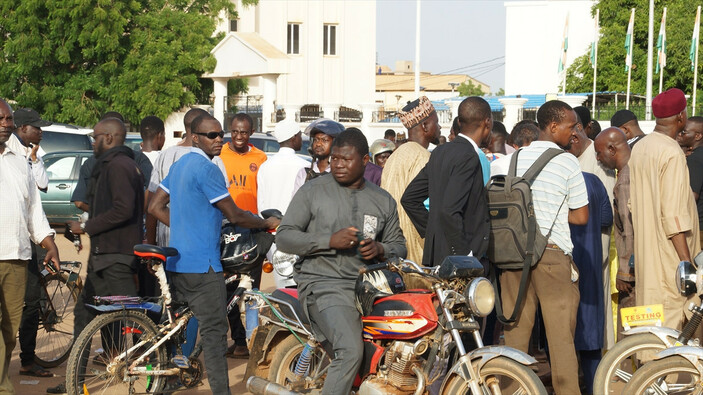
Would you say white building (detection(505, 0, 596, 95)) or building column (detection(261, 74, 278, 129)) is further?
white building (detection(505, 0, 596, 95))

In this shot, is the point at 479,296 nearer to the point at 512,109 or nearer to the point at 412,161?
the point at 412,161

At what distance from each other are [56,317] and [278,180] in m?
2.24

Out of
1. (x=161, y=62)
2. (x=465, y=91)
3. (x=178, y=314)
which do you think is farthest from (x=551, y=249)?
(x=465, y=91)

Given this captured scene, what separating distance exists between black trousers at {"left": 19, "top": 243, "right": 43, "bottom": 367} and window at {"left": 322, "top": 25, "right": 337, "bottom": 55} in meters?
48.4

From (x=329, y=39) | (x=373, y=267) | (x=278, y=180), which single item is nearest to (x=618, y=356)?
(x=373, y=267)

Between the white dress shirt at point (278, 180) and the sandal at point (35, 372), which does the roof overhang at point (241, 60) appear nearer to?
the white dress shirt at point (278, 180)

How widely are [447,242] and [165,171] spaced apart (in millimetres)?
3146

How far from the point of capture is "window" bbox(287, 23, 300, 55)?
5519 cm

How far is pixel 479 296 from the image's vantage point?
513cm

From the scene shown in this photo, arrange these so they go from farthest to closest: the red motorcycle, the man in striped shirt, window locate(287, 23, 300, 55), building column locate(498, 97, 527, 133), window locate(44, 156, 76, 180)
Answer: window locate(287, 23, 300, 55) → building column locate(498, 97, 527, 133) → window locate(44, 156, 76, 180) → the man in striped shirt → the red motorcycle

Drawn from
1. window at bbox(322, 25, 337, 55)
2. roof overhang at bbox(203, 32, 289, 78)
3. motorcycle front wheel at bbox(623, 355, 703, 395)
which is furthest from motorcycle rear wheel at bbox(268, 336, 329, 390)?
window at bbox(322, 25, 337, 55)

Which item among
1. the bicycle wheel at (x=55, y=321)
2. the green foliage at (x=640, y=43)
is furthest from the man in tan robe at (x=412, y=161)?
the green foliage at (x=640, y=43)

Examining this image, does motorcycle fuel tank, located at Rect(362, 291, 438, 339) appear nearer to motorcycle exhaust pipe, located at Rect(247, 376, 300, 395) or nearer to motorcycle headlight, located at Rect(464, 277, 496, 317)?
motorcycle headlight, located at Rect(464, 277, 496, 317)

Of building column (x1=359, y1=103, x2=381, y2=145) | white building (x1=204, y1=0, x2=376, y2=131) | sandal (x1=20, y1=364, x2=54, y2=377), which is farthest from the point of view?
white building (x1=204, y1=0, x2=376, y2=131)
